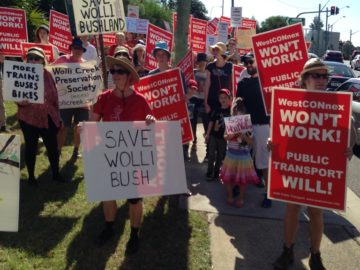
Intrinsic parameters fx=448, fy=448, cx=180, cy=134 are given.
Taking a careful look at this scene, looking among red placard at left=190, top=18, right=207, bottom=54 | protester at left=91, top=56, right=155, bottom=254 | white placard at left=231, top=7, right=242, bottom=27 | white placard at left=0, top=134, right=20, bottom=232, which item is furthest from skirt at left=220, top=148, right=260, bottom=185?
white placard at left=231, top=7, right=242, bottom=27

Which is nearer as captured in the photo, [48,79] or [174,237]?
[174,237]

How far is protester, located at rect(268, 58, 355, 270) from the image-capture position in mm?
3994

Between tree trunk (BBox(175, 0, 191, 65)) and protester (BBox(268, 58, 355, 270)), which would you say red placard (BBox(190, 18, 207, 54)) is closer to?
tree trunk (BBox(175, 0, 191, 65))

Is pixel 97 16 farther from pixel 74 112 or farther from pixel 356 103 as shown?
pixel 356 103

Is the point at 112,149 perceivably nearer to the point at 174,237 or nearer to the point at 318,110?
the point at 174,237

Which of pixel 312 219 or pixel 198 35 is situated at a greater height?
pixel 198 35

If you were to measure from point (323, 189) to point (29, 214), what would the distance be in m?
3.29

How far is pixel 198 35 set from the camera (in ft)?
39.6

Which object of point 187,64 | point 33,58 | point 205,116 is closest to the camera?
point 33,58

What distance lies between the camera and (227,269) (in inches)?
167

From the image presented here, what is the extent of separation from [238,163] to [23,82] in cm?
287

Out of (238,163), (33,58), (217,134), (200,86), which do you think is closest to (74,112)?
(33,58)

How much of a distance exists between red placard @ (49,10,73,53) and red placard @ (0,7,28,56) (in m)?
0.87

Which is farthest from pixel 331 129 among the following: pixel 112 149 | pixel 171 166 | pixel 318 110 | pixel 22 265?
pixel 22 265
